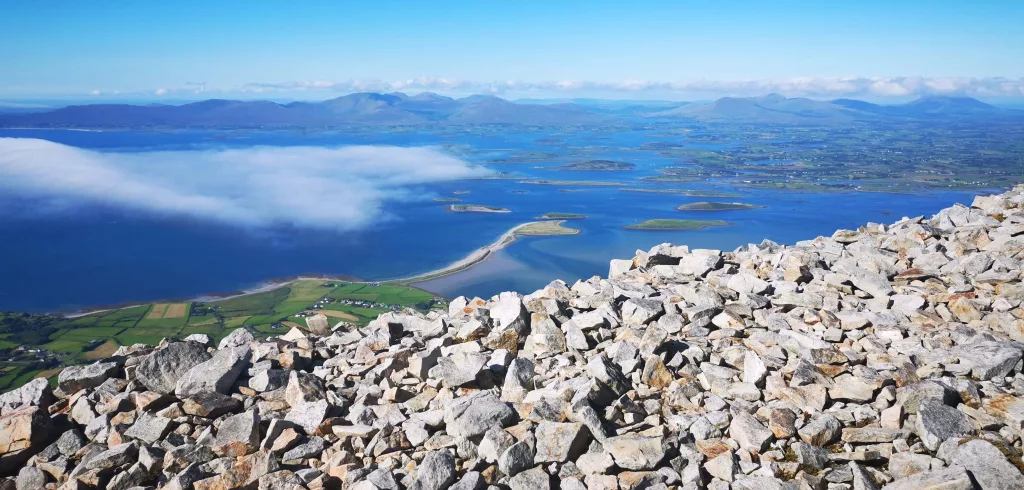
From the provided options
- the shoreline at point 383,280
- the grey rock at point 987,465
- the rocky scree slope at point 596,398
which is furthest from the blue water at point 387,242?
the grey rock at point 987,465

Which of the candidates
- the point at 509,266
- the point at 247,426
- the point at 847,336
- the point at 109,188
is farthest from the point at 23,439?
the point at 109,188

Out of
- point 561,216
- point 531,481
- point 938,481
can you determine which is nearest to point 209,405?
point 531,481

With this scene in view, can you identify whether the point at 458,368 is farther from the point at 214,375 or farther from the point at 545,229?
the point at 545,229

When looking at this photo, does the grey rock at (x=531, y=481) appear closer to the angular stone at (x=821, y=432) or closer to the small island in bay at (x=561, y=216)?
the angular stone at (x=821, y=432)

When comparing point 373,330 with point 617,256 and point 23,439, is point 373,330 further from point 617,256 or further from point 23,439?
point 617,256

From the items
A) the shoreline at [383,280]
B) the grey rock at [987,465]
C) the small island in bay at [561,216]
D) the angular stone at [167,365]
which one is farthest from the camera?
the small island in bay at [561,216]

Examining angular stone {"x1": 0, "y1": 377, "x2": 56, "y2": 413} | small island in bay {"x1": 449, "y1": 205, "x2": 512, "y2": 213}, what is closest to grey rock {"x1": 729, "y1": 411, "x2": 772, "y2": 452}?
angular stone {"x1": 0, "y1": 377, "x2": 56, "y2": 413}
